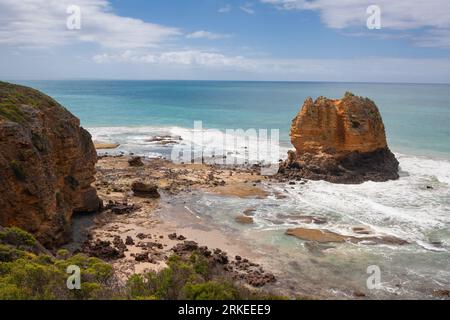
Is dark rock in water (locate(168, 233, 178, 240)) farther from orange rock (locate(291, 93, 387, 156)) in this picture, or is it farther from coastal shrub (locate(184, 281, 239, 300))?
orange rock (locate(291, 93, 387, 156))

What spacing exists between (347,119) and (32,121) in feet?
84.9

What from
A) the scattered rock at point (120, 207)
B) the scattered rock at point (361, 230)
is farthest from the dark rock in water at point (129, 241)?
the scattered rock at point (361, 230)

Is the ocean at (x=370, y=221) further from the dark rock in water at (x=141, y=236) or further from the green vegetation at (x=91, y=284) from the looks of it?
the green vegetation at (x=91, y=284)

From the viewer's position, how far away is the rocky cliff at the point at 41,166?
721 inches

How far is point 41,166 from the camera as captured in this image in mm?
19734

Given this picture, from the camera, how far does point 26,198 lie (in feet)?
60.9

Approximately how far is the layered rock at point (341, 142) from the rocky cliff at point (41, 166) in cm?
1942

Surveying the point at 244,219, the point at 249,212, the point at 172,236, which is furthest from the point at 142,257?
the point at 249,212

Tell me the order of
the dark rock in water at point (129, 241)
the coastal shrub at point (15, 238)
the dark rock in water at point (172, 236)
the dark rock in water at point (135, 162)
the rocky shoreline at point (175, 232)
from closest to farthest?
the coastal shrub at point (15, 238), the rocky shoreline at point (175, 232), the dark rock in water at point (129, 241), the dark rock in water at point (172, 236), the dark rock in water at point (135, 162)

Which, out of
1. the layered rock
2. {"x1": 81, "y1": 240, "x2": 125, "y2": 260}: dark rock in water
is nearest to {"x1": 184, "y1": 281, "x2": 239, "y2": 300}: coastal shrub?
{"x1": 81, "y1": 240, "x2": 125, "y2": 260}: dark rock in water

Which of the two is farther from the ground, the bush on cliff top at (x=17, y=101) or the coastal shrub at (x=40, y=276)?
the bush on cliff top at (x=17, y=101)

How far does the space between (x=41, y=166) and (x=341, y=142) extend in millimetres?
25796

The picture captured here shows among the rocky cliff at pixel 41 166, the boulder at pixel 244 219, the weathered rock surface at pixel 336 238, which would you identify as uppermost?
the rocky cliff at pixel 41 166
